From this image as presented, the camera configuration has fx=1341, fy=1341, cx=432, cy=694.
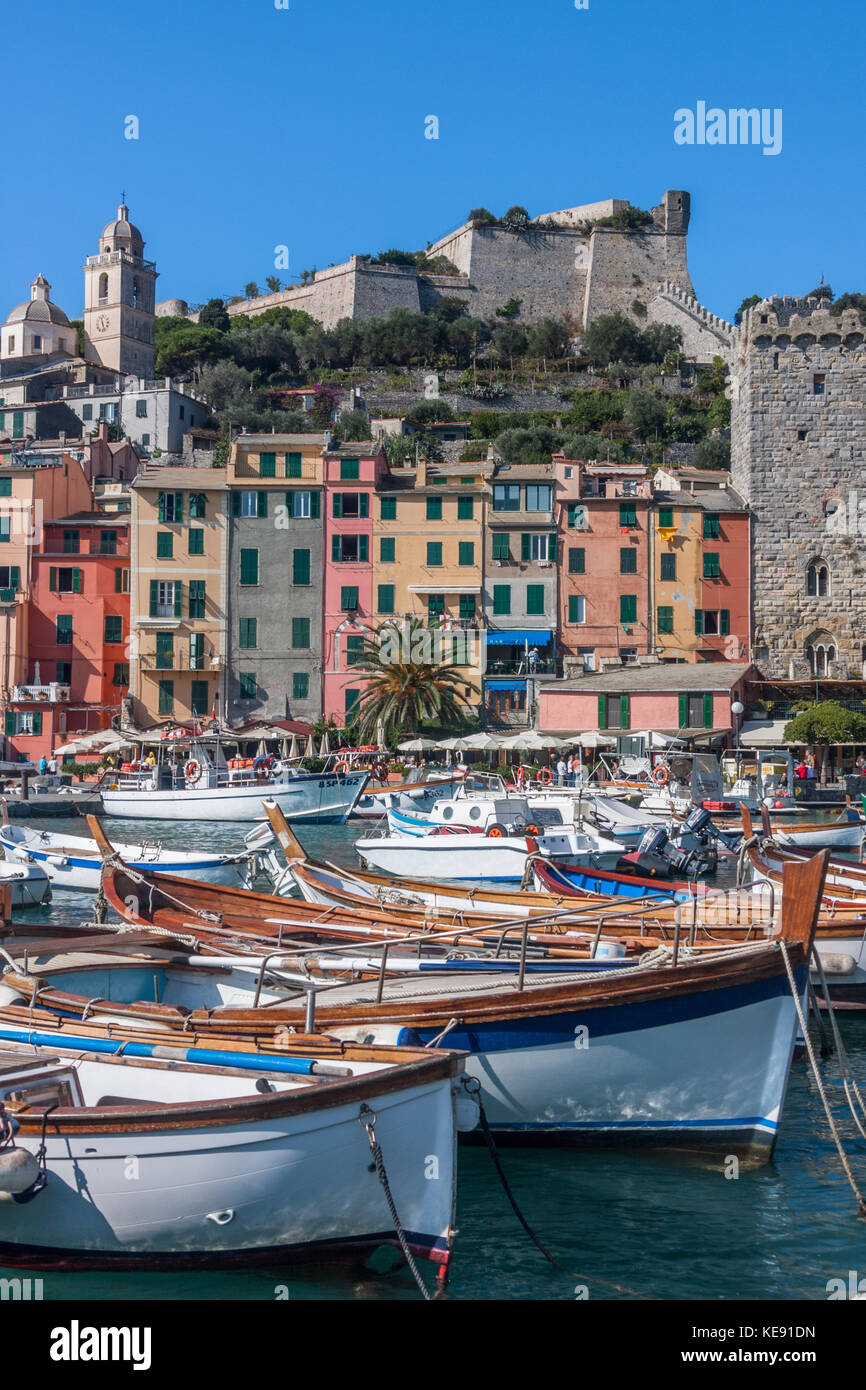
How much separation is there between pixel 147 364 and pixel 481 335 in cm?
2355

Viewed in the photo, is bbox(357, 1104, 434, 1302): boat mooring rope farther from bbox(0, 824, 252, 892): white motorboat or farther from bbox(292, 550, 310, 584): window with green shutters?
bbox(292, 550, 310, 584): window with green shutters

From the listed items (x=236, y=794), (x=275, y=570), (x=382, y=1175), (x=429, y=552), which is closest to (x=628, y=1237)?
(x=382, y=1175)

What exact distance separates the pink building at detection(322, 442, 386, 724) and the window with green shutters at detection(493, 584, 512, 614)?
15.4ft

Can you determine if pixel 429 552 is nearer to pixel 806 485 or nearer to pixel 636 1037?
pixel 806 485

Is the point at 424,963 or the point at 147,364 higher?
the point at 147,364

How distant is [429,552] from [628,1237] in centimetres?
4266

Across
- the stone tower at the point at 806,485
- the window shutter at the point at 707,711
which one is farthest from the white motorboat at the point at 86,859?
the stone tower at the point at 806,485

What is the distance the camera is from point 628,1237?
9.23 m

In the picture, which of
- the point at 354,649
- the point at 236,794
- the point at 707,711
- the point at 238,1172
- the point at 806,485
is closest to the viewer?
the point at 238,1172

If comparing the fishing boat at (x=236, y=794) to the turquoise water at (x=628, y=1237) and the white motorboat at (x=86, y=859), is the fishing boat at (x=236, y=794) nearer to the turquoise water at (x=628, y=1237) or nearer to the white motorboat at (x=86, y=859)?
the white motorboat at (x=86, y=859)

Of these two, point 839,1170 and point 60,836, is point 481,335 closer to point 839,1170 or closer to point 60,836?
point 60,836

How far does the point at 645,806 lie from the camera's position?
35.9 metres

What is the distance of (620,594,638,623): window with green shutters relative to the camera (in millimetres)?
51031
